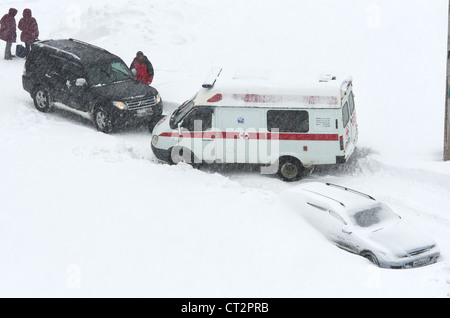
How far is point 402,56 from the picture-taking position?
21172mm

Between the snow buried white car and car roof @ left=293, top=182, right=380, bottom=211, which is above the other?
car roof @ left=293, top=182, right=380, bottom=211

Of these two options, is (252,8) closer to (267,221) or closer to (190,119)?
(190,119)

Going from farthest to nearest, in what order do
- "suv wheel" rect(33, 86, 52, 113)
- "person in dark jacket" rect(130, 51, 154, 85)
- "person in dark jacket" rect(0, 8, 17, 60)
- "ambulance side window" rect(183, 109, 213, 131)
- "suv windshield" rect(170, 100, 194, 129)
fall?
1. "person in dark jacket" rect(0, 8, 17, 60)
2. "person in dark jacket" rect(130, 51, 154, 85)
3. "suv wheel" rect(33, 86, 52, 113)
4. "suv windshield" rect(170, 100, 194, 129)
5. "ambulance side window" rect(183, 109, 213, 131)

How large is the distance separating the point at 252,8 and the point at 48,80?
9.56 meters

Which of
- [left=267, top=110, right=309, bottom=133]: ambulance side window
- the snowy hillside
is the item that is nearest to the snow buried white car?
the snowy hillside

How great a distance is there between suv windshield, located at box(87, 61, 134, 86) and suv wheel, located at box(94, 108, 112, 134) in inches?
33.7

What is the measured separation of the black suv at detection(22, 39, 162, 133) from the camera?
17797mm

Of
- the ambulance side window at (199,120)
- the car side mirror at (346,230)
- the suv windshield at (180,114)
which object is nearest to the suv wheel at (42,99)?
the suv windshield at (180,114)

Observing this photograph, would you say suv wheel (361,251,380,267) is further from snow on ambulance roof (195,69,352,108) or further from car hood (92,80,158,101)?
car hood (92,80,158,101)

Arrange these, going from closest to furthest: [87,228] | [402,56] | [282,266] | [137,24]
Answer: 1. [282,266]
2. [87,228]
3. [402,56]
4. [137,24]

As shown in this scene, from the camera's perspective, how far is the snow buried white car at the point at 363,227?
469 inches

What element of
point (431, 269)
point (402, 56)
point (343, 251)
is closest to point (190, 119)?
point (343, 251)

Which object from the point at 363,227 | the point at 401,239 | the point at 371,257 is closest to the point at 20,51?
the point at 363,227

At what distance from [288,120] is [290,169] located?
A: 46.4 inches
